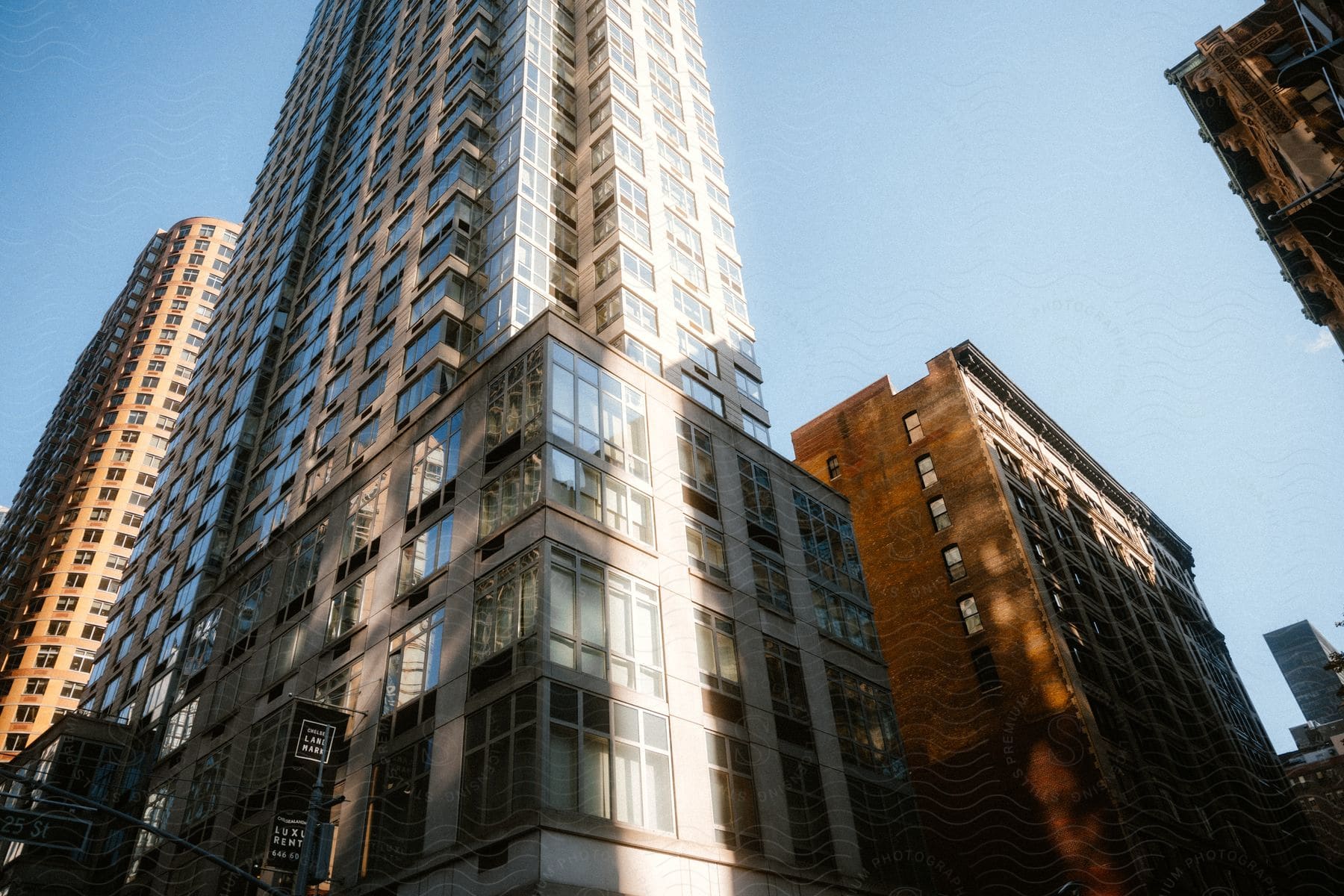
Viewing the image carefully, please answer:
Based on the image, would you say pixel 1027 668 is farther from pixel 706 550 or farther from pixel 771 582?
pixel 706 550

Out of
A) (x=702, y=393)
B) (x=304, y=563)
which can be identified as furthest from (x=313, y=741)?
(x=702, y=393)

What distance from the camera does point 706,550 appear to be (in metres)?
25.2

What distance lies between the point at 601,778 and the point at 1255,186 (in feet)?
110

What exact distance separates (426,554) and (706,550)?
24.6 feet

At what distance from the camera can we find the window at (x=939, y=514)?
4406cm

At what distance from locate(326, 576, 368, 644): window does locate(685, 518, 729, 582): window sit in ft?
30.5

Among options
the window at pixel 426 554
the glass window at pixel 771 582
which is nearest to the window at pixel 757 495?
the glass window at pixel 771 582

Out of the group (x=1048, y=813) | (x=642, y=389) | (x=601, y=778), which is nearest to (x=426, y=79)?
(x=642, y=389)

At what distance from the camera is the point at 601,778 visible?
60.4ft

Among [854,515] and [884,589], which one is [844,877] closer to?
[884,589]

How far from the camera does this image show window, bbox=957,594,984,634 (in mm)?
40500

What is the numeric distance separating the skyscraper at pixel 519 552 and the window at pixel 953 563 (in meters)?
12.2

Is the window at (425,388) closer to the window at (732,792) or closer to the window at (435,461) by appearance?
the window at (435,461)

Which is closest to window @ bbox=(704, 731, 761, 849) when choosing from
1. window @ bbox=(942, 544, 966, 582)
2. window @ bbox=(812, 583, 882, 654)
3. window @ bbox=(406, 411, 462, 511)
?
window @ bbox=(812, 583, 882, 654)
